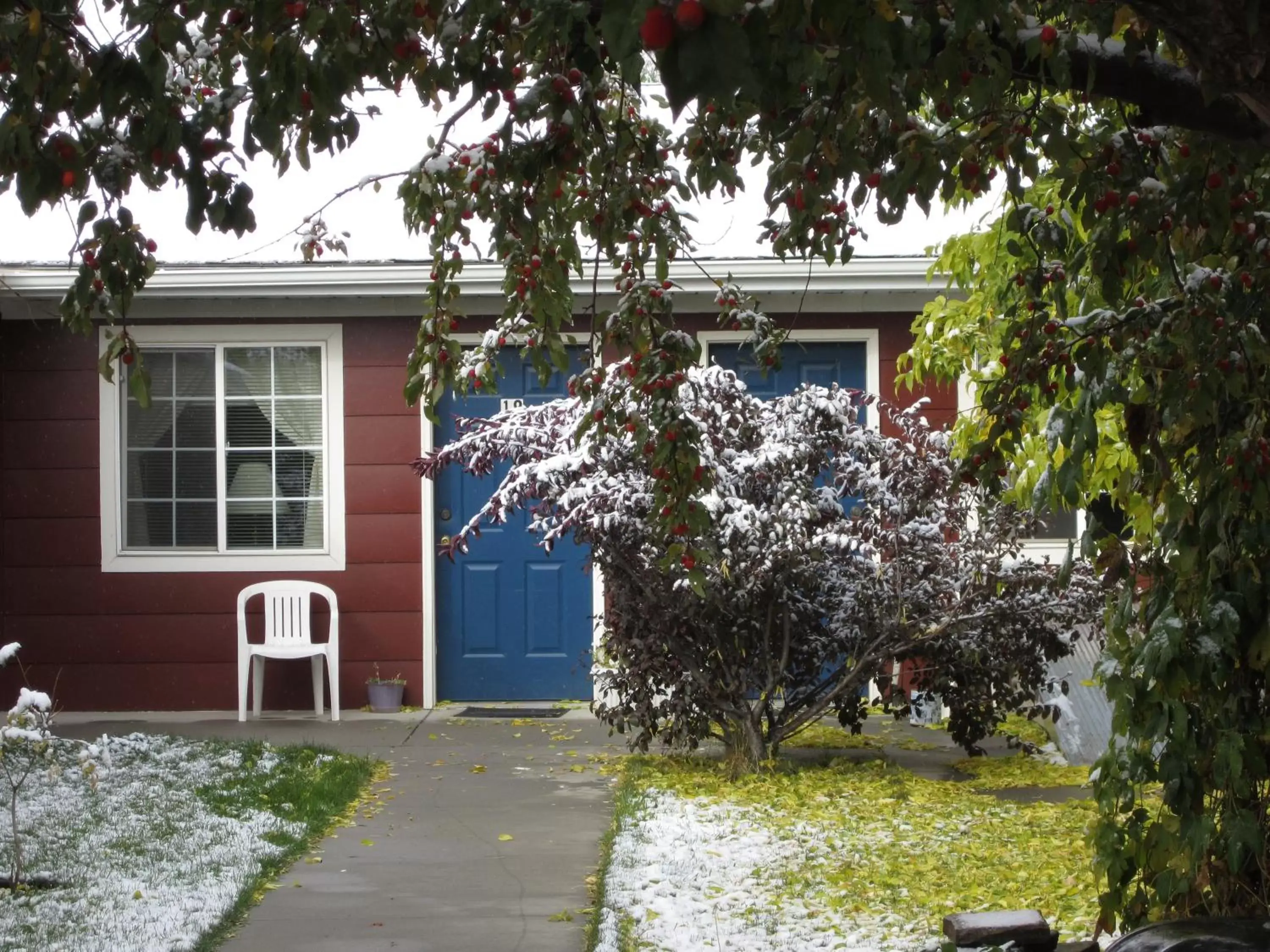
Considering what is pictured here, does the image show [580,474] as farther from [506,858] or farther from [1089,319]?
[1089,319]

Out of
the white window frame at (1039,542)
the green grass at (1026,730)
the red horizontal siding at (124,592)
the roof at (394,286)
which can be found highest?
the roof at (394,286)

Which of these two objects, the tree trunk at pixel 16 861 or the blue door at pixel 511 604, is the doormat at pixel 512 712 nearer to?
the blue door at pixel 511 604

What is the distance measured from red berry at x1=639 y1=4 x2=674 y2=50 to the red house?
833cm

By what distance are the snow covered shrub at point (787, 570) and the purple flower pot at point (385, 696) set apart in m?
2.63

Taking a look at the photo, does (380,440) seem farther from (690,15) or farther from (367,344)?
(690,15)

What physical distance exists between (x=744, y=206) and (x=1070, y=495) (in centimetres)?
688

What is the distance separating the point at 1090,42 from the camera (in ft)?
11.1

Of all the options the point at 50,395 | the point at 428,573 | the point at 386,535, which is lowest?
the point at 428,573

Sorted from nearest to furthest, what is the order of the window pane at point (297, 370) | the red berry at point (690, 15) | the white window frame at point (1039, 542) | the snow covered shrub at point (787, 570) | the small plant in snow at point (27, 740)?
the red berry at point (690, 15) < the small plant in snow at point (27, 740) < the snow covered shrub at point (787, 570) < the white window frame at point (1039, 542) < the window pane at point (297, 370)

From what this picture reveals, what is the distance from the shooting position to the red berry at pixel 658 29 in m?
1.59

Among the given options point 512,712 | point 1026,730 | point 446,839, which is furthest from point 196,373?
point 1026,730

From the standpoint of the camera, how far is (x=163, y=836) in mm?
6246

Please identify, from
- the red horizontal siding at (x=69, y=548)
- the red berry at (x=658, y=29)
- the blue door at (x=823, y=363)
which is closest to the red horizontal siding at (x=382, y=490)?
the red horizontal siding at (x=69, y=548)

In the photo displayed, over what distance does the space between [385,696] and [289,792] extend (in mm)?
2809
